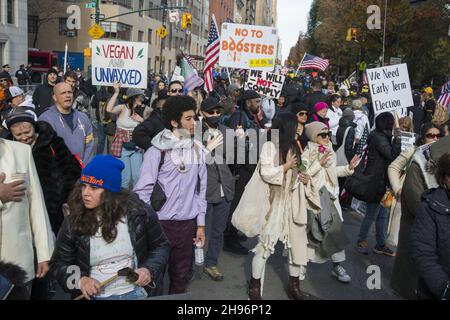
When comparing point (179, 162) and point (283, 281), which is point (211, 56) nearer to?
point (283, 281)

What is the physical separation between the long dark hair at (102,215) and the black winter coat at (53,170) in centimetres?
136

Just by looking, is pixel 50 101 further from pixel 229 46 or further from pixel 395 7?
pixel 395 7

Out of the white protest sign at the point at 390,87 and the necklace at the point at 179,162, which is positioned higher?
the white protest sign at the point at 390,87

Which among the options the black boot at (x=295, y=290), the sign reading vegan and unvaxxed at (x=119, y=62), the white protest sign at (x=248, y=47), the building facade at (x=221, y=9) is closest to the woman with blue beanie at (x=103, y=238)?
the black boot at (x=295, y=290)

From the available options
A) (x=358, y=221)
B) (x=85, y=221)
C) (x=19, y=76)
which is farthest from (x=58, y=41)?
(x=85, y=221)

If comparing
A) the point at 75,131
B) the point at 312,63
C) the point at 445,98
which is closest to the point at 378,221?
the point at 75,131

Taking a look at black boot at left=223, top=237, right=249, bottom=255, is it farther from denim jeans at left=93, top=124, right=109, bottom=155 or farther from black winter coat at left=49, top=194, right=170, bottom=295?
denim jeans at left=93, top=124, right=109, bottom=155

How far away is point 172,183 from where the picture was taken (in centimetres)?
406

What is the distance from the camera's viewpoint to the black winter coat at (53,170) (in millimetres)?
4199

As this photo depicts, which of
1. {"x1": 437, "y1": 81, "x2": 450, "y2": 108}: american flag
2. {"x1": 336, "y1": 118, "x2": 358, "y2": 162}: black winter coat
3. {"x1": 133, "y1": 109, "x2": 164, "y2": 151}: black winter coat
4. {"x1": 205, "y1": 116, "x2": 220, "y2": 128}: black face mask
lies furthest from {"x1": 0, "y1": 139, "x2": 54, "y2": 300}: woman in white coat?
{"x1": 437, "y1": 81, "x2": 450, "y2": 108}: american flag

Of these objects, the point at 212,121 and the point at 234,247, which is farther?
the point at 234,247

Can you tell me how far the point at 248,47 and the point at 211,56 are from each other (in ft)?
12.5

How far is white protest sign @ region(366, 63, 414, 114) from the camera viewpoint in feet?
26.3

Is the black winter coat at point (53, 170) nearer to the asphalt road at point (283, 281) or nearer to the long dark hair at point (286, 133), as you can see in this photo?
the asphalt road at point (283, 281)
